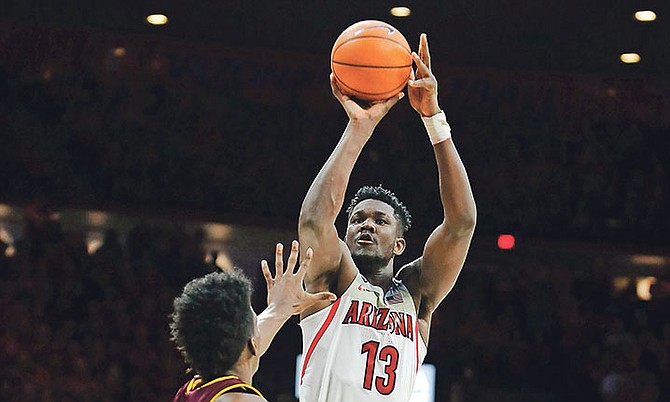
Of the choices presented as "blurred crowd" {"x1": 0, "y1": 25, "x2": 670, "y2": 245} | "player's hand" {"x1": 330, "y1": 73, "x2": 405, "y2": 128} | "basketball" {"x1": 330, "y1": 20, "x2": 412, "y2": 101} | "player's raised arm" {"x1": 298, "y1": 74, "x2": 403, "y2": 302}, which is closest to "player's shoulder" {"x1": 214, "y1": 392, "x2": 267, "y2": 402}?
"player's raised arm" {"x1": 298, "y1": 74, "x2": 403, "y2": 302}

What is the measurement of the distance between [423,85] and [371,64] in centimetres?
23

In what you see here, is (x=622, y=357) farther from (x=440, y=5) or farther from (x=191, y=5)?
(x=191, y=5)

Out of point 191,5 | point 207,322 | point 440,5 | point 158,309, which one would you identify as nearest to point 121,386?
point 158,309

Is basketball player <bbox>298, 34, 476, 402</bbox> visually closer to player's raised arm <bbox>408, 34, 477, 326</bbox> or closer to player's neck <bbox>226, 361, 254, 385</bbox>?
player's raised arm <bbox>408, 34, 477, 326</bbox>

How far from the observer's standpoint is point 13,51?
38.3ft

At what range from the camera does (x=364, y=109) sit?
461cm

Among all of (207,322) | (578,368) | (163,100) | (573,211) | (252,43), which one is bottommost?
→ (207,322)

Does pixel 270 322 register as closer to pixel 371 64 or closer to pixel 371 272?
pixel 371 272

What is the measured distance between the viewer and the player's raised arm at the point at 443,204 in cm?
471

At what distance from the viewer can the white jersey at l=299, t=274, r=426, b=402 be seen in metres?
4.55

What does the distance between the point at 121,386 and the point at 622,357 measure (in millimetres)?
4644

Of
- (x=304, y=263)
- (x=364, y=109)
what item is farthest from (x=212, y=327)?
(x=364, y=109)

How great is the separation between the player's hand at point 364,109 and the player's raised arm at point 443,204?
13 centimetres

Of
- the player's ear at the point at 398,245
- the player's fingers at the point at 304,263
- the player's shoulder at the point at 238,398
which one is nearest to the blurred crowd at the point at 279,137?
the player's ear at the point at 398,245
